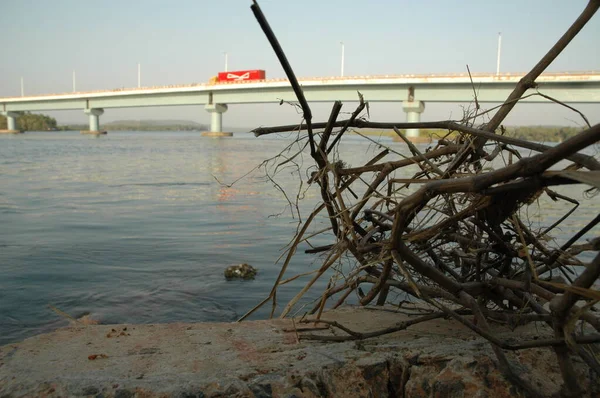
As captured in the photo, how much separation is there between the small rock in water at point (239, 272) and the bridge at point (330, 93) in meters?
18.9

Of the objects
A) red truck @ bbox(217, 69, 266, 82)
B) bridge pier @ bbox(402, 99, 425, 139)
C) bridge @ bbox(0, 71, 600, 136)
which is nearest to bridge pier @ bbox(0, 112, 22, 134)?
bridge @ bbox(0, 71, 600, 136)

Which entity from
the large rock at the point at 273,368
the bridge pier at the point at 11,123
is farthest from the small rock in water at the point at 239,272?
the bridge pier at the point at 11,123

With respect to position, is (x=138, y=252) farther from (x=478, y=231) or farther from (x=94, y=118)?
(x=94, y=118)

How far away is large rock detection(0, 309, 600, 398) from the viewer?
63.0 inches

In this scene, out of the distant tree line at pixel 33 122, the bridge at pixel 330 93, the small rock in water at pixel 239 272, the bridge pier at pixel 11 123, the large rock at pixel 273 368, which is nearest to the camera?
the large rock at pixel 273 368

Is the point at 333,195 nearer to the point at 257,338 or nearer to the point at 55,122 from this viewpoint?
the point at 257,338

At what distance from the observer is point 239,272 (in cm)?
519

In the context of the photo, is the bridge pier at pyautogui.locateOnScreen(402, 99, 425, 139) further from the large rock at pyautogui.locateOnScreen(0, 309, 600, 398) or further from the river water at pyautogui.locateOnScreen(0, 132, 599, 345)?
the large rock at pyautogui.locateOnScreen(0, 309, 600, 398)

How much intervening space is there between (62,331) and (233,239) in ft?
15.8

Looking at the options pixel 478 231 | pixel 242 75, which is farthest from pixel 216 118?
pixel 478 231

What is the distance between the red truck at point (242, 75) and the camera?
7645 centimetres

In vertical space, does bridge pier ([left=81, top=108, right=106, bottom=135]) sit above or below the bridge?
below

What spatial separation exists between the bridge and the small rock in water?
743 inches

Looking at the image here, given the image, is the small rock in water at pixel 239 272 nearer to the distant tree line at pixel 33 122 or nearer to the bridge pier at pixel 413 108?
the bridge pier at pixel 413 108
